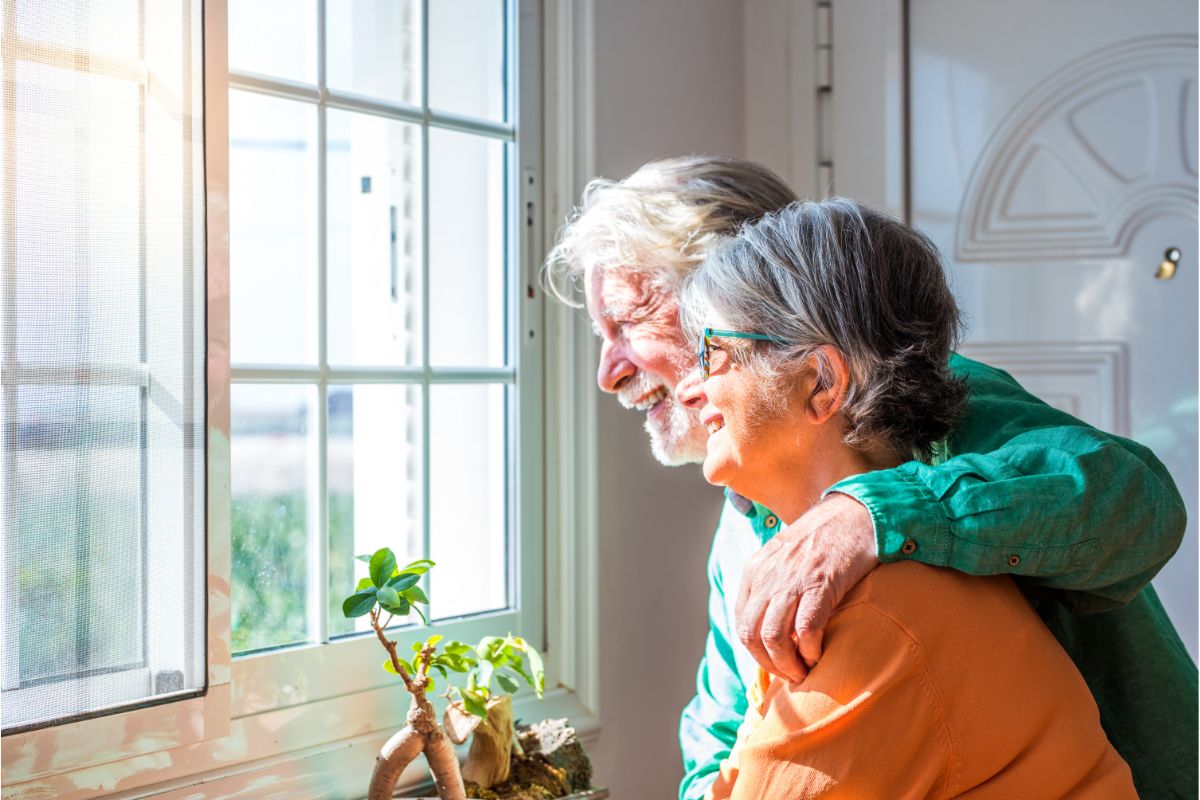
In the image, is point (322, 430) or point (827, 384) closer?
point (827, 384)

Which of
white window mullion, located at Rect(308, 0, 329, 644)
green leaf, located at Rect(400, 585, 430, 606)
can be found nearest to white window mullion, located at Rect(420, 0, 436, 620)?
white window mullion, located at Rect(308, 0, 329, 644)

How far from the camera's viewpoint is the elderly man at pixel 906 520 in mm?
989

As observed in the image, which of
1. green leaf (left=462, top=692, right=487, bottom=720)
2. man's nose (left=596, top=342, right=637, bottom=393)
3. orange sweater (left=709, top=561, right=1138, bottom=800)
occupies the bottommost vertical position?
green leaf (left=462, top=692, right=487, bottom=720)

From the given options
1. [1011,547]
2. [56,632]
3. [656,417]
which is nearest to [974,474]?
[1011,547]

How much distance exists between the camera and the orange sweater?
0.92m

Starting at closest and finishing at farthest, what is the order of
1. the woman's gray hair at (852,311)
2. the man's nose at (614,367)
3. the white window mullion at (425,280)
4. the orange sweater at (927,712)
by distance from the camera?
the orange sweater at (927,712), the woman's gray hair at (852,311), the man's nose at (614,367), the white window mullion at (425,280)

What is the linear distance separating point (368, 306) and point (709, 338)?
726 millimetres

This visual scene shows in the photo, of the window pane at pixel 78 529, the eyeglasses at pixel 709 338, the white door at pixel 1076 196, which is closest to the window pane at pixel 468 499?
the window pane at pixel 78 529

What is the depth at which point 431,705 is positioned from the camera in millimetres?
1472

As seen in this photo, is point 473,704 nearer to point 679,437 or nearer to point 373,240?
point 679,437

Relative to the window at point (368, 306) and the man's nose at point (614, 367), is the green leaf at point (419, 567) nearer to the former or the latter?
the window at point (368, 306)

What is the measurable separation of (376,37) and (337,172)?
23 centimetres

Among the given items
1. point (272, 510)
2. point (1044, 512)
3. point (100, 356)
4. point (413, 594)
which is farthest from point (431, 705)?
point (1044, 512)

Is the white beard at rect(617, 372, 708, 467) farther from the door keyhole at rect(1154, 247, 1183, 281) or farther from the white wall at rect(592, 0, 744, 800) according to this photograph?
the door keyhole at rect(1154, 247, 1183, 281)
